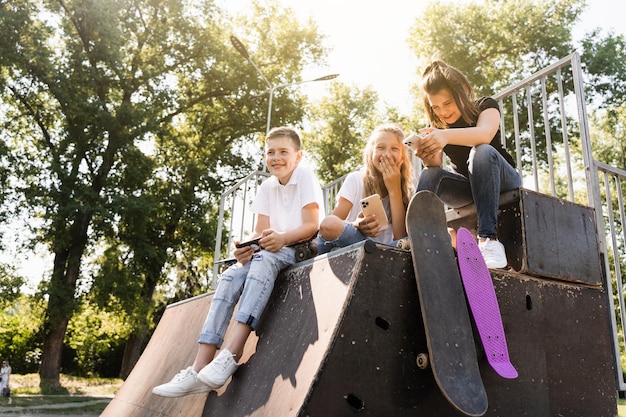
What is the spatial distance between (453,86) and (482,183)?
2.04 ft

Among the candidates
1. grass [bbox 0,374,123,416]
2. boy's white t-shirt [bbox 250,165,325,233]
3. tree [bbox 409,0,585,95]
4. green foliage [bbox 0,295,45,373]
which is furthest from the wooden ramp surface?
green foliage [bbox 0,295,45,373]

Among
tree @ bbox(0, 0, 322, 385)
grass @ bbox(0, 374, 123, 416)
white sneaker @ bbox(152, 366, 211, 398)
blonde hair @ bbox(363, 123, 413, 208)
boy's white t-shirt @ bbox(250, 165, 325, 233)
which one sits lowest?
grass @ bbox(0, 374, 123, 416)

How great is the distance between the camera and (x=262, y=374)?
79.3 inches

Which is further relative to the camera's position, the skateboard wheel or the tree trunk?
the tree trunk

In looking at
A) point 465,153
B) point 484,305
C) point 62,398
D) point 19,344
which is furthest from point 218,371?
point 19,344

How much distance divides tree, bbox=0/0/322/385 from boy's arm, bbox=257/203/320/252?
1528cm

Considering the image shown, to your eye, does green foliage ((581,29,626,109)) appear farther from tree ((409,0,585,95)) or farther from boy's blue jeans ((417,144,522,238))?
boy's blue jeans ((417,144,522,238))

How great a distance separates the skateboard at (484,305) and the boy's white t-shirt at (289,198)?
39.7 inches

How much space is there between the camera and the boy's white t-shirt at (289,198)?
2887 millimetres

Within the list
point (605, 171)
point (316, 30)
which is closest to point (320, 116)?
point (316, 30)

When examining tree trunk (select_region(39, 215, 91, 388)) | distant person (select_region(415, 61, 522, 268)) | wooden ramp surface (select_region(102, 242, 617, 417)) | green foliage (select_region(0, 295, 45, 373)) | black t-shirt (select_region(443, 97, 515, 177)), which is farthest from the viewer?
green foliage (select_region(0, 295, 45, 373))

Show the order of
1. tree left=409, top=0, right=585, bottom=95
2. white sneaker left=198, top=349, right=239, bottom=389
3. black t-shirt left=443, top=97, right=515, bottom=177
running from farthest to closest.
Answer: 1. tree left=409, top=0, right=585, bottom=95
2. black t-shirt left=443, top=97, right=515, bottom=177
3. white sneaker left=198, top=349, right=239, bottom=389

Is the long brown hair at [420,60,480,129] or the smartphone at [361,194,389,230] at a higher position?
the long brown hair at [420,60,480,129]

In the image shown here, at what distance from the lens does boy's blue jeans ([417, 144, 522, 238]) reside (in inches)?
94.1
